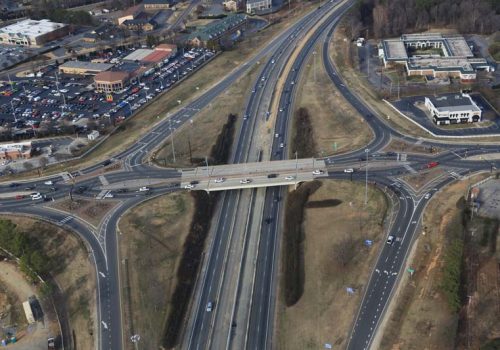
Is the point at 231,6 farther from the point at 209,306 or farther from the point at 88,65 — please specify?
the point at 209,306

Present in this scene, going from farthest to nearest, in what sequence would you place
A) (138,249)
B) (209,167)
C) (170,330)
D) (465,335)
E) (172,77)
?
(172,77) → (209,167) → (138,249) → (170,330) → (465,335)

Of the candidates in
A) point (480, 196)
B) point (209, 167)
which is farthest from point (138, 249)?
point (480, 196)

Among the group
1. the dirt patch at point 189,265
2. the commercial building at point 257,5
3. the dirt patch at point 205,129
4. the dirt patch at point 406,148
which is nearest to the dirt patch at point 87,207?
the dirt patch at point 189,265

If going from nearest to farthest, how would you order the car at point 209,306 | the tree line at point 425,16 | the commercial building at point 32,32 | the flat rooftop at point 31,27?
1. the car at point 209,306
2. the tree line at point 425,16
3. the commercial building at point 32,32
4. the flat rooftop at point 31,27

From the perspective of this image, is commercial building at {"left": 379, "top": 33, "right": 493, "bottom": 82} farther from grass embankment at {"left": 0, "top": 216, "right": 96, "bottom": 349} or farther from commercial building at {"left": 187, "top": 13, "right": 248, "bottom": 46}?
grass embankment at {"left": 0, "top": 216, "right": 96, "bottom": 349}

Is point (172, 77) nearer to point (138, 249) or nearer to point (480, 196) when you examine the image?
point (138, 249)

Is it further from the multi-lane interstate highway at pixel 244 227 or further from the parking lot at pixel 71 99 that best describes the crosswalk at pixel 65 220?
the parking lot at pixel 71 99
